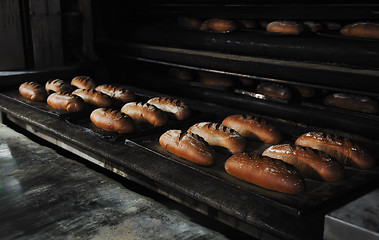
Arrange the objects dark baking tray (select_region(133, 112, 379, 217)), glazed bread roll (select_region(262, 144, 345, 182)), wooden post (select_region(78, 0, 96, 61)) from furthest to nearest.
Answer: wooden post (select_region(78, 0, 96, 61)), glazed bread roll (select_region(262, 144, 345, 182)), dark baking tray (select_region(133, 112, 379, 217))

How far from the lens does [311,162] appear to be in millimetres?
1906

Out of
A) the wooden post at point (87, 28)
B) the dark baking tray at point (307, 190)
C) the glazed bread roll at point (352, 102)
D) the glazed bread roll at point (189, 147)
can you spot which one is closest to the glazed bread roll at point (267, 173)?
the dark baking tray at point (307, 190)

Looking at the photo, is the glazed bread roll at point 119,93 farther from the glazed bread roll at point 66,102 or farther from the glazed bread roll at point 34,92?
the glazed bread roll at point 34,92

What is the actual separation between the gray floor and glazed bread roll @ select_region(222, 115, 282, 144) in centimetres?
80

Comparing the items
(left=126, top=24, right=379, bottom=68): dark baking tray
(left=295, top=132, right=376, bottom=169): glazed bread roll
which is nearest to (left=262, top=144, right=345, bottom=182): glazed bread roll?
(left=295, top=132, right=376, bottom=169): glazed bread roll

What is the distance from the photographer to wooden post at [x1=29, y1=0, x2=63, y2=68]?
422 centimetres

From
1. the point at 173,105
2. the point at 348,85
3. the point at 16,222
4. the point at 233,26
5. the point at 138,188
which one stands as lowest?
the point at 138,188

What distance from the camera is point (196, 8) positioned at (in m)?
3.92

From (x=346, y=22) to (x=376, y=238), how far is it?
2543 millimetres

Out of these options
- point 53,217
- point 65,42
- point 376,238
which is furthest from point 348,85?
point 65,42

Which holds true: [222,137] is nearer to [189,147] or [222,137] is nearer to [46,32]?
[189,147]

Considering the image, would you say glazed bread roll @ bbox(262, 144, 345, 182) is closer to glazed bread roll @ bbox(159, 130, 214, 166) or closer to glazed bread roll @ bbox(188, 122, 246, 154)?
glazed bread roll @ bbox(188, 122, 246, 154)

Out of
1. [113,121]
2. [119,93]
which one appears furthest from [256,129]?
[119,93]

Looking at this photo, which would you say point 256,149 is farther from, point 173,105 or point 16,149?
point 16,149
